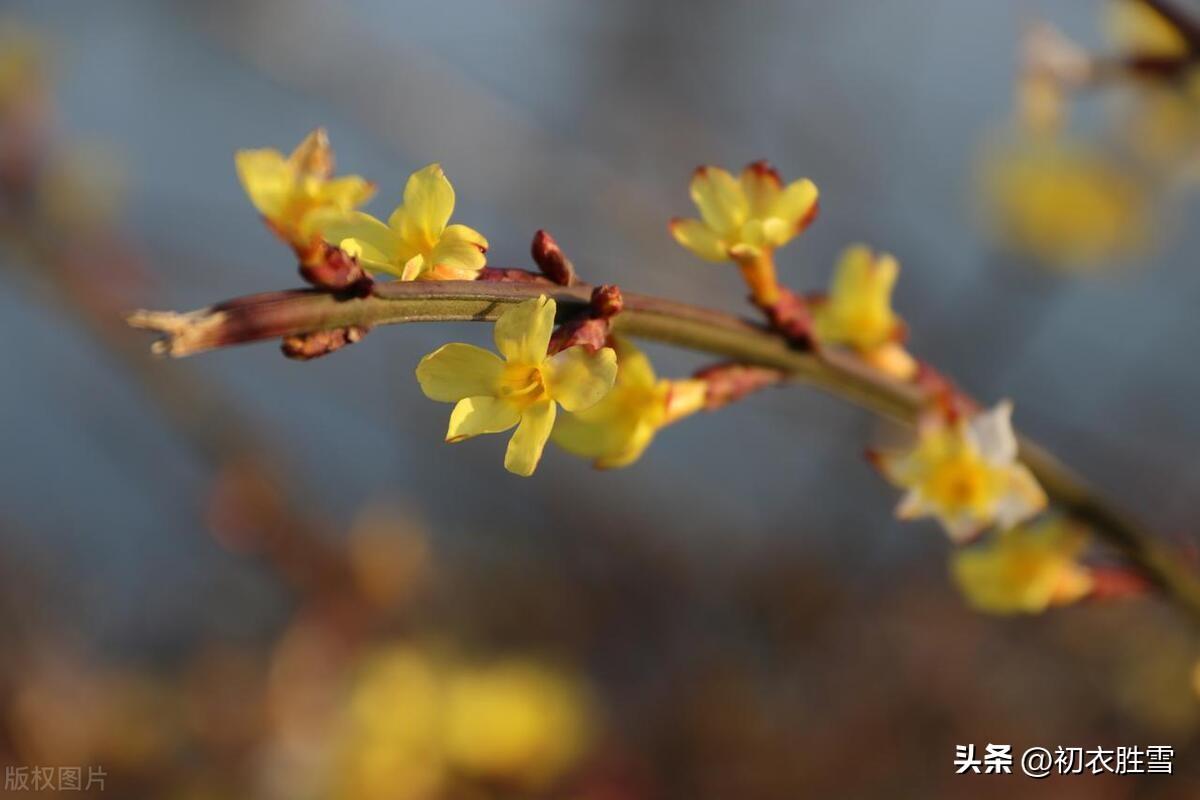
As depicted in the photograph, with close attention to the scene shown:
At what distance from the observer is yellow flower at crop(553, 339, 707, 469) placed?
0.55 m

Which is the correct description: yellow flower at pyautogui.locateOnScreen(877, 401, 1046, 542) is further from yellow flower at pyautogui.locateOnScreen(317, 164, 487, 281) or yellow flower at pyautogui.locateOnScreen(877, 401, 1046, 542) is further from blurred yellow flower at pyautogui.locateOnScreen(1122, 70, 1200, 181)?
blurred yellow flower at pyautogui.locateOnScreen(1122, 70, 1200, 181)

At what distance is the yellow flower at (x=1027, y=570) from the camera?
684mm

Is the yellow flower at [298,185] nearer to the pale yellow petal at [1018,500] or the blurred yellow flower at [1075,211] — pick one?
the pale yellow petal at [1018,500]

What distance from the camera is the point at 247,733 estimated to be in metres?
1.55

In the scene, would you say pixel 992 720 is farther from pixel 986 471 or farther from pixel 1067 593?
pixel 986 471

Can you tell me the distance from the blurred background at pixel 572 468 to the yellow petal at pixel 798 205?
396mm

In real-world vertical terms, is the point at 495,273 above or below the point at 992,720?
below

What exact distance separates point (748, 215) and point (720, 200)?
0.6 inches

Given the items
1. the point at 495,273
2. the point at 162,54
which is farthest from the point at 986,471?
the point at 162,54

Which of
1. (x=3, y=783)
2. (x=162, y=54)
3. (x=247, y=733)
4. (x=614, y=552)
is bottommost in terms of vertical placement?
(x=3, y=783)

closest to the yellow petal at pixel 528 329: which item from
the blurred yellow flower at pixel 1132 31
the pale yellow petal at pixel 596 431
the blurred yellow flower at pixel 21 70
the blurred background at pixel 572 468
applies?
the pale yellow petal at pixel 596 431

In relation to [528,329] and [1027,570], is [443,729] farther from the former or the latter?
[528,329]

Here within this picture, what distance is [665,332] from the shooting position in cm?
51

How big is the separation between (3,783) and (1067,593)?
1425 millimetres
